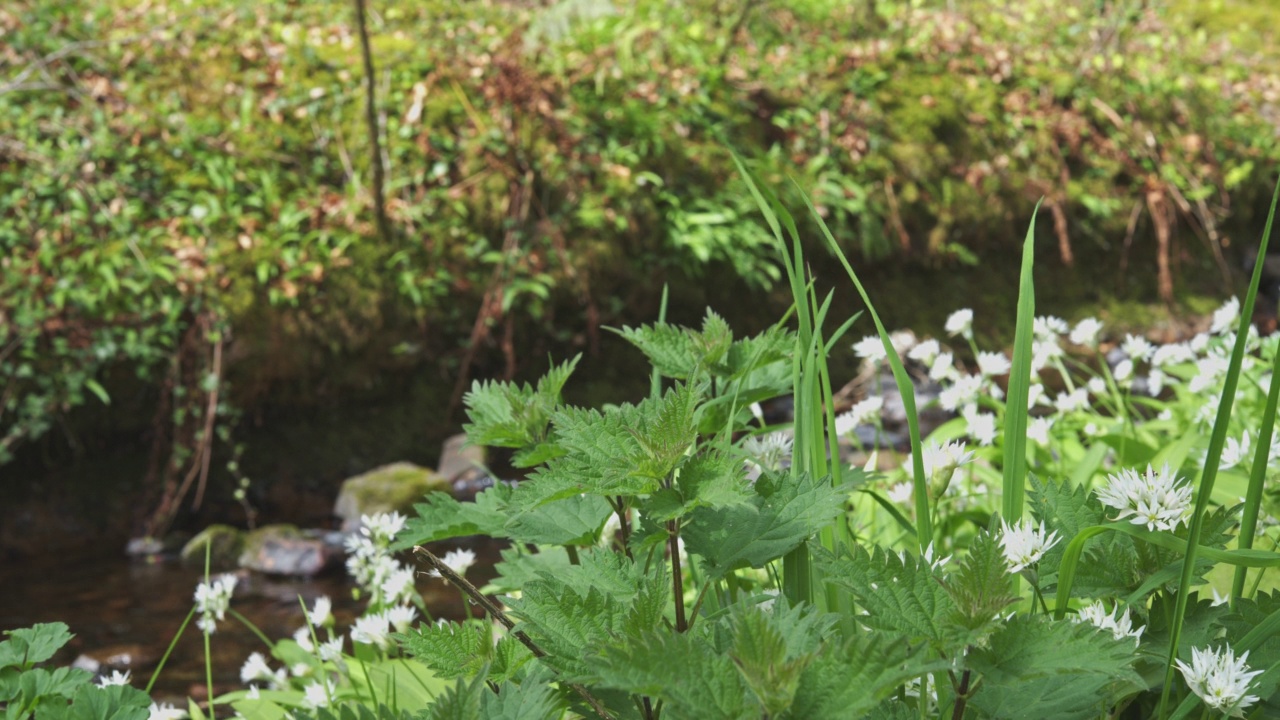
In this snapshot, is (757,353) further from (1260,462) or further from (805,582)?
(1260,462)

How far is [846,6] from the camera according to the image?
6.95 metres

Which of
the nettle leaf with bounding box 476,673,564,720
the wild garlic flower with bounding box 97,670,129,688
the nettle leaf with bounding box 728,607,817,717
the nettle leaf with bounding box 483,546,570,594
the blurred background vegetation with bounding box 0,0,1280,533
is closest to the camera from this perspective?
the nettle leaf with bounding box 728,607,817,717

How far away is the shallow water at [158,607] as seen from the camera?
Answer: 2.97m

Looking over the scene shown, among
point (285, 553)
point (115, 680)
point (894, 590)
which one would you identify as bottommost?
point (285, 553)

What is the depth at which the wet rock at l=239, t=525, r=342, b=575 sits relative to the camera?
3824mm

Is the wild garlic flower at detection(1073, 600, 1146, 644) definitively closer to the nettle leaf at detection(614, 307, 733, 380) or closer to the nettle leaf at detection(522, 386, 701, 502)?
the nettle leaf at detection(522, 386, 701, 502)

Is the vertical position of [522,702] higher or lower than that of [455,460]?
higher

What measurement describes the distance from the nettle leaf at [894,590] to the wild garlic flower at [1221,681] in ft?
0.65

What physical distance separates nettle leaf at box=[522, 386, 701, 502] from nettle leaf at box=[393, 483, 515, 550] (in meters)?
0.14

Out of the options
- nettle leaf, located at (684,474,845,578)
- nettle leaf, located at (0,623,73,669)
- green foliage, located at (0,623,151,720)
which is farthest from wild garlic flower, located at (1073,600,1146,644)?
nettle leaf, located at (0,623,73,669)

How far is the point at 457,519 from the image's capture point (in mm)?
983

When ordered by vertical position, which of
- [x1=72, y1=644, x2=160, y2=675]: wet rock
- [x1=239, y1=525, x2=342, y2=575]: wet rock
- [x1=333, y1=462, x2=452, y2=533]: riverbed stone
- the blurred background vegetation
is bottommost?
→ [x1=239, y1=525, x2=342, y2=575]: wet rock

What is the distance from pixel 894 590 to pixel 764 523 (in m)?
0.15

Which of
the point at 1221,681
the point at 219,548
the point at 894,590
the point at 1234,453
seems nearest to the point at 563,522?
the point at 894,590
